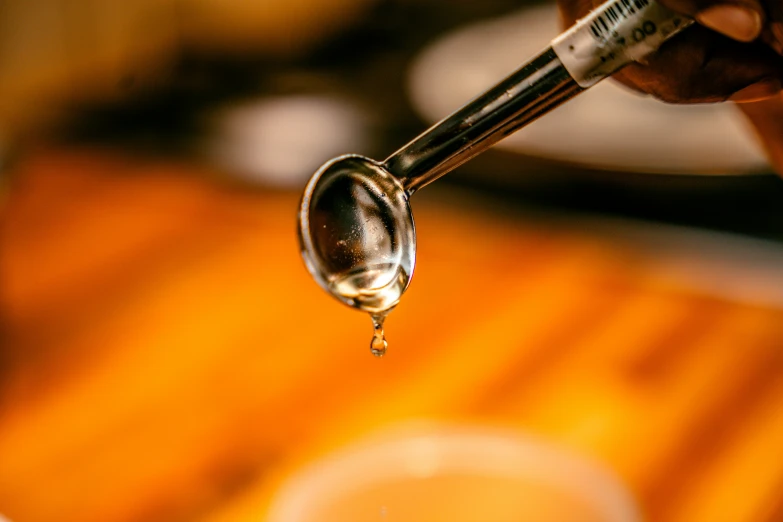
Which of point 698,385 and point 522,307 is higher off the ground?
point 522,307

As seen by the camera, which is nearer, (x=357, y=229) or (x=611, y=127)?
(x=357, y=229)

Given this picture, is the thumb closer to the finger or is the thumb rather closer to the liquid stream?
the finger

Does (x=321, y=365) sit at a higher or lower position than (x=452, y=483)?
higher

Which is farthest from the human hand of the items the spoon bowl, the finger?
the spoon bowl

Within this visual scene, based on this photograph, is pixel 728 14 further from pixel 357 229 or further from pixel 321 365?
pixel 321 365

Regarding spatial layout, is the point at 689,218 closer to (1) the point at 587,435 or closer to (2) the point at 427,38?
(1) the point at 587,435

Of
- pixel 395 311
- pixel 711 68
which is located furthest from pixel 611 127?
pixel 711 68

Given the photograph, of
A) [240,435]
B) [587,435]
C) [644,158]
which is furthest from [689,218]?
[240,435]
